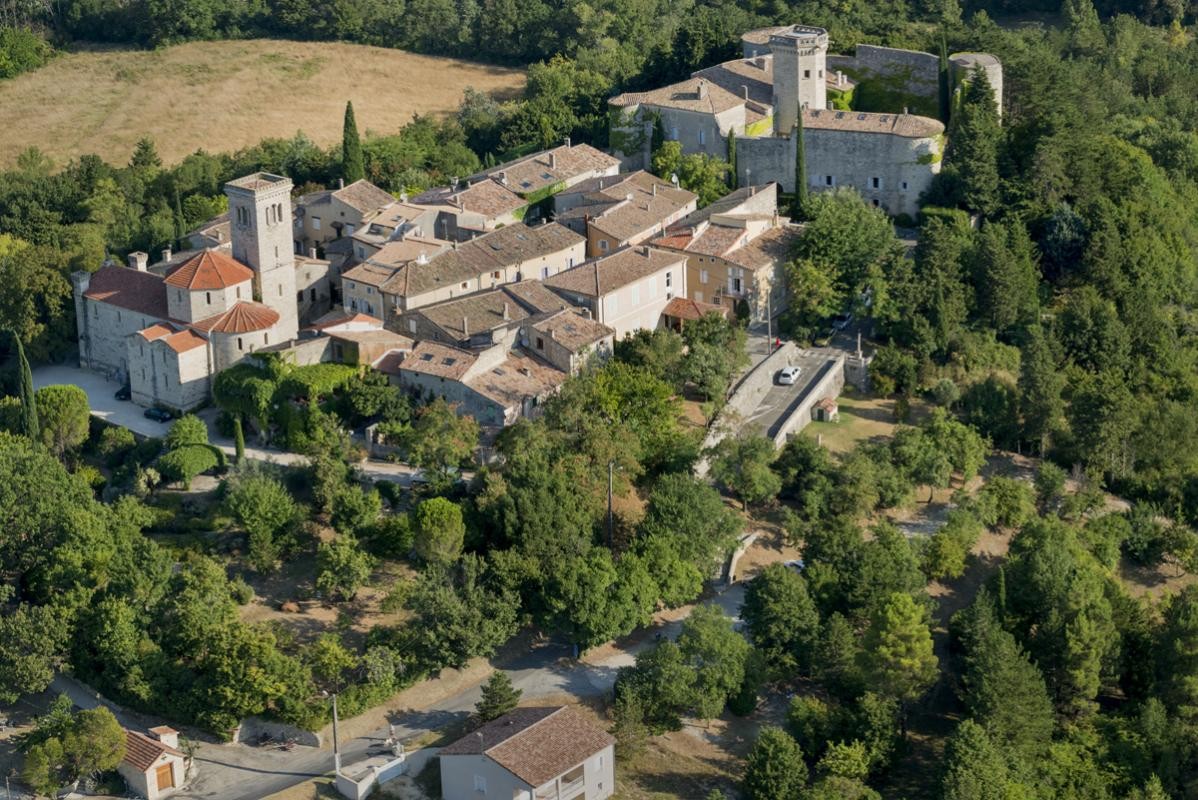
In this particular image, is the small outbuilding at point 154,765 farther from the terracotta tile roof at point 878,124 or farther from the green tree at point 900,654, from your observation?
the terracotta tile roof at point 878,124

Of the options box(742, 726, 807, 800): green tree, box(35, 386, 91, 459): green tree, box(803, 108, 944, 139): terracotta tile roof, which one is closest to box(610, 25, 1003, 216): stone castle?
box(803, 108, 944, 139): terracotta tile roof

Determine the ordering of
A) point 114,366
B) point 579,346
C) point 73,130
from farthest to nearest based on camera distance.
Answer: point 73,130, point 114,366, point 579,346

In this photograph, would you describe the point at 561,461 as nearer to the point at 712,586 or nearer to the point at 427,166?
the point at 712,586

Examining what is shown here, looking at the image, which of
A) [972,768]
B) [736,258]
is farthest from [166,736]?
[736,258]

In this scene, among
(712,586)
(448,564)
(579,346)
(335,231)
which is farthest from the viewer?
(335,231)

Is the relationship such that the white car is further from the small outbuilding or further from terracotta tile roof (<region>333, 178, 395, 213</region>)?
the small outbuilding

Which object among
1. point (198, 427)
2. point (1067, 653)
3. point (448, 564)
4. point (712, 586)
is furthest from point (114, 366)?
point (1067, 653)

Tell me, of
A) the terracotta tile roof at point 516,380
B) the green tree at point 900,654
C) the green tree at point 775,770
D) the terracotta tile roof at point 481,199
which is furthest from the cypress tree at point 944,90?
the green tree at point 775,770
